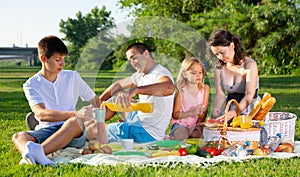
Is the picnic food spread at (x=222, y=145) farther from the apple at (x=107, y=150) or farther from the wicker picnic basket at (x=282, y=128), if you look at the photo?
the wicker picnic basket at (x=282, y=128)

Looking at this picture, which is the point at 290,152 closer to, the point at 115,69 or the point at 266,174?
the point at 266,174

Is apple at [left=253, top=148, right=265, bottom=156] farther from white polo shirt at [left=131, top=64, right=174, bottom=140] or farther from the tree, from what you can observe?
the tree

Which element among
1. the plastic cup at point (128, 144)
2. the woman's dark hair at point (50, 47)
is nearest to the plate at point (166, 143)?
the plastic cup at point (128, 144)

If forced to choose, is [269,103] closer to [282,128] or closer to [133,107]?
[282,128]

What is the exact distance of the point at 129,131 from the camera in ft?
14.2

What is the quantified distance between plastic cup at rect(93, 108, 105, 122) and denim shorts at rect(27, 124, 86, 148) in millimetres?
190

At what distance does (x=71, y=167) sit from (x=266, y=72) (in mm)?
13247

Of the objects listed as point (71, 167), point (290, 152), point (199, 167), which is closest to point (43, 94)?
point (71, 167)

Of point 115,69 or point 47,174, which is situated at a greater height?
point 115,69

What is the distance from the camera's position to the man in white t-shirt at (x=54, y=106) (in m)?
4.00

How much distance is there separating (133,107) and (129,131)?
509 millimetres

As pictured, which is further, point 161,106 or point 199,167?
point 161,106

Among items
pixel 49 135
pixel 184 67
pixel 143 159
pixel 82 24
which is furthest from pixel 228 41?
pixel 82 24

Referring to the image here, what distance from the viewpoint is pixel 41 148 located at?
3.79 m
